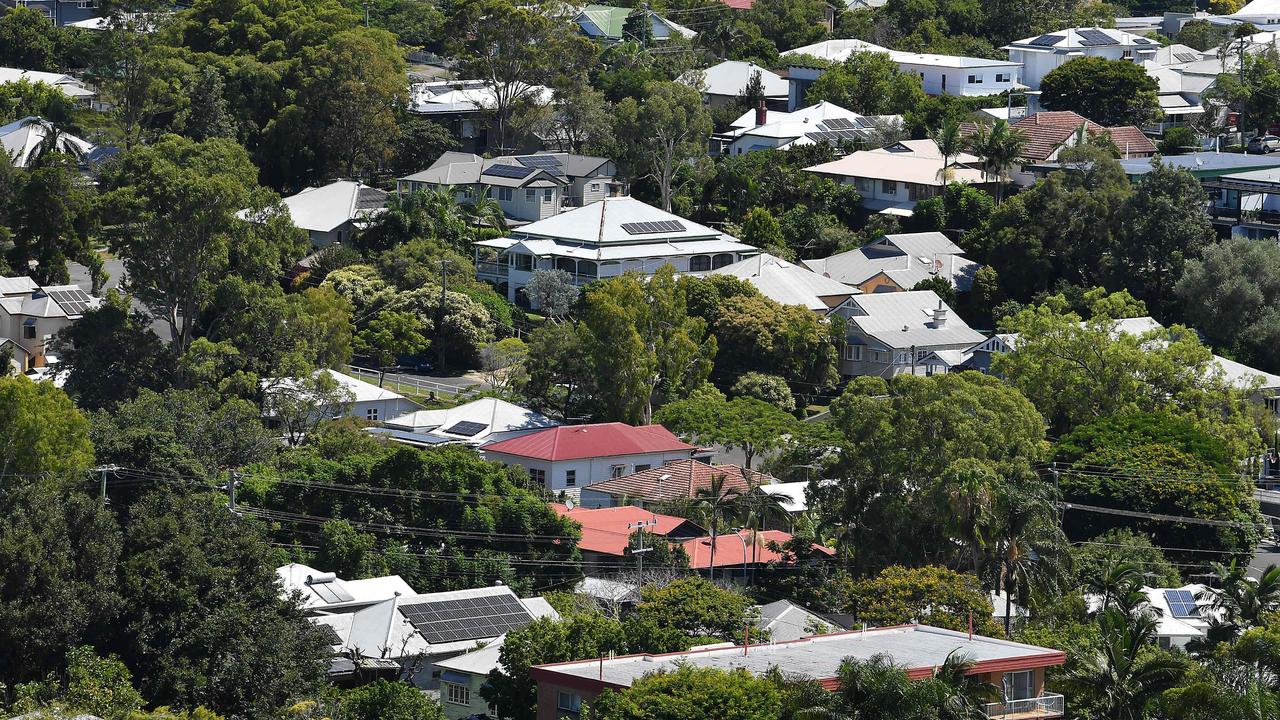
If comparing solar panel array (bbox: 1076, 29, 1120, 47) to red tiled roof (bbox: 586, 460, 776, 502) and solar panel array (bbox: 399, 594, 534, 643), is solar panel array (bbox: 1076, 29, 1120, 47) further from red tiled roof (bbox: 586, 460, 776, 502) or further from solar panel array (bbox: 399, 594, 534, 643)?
solar panel array (bbox: 399, 594, 534, 643)

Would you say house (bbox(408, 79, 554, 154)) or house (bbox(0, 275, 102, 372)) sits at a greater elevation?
house (bbox(0, 275, 102, 372))

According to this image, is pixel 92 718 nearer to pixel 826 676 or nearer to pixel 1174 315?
pixel 826 676

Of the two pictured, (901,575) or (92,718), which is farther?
(901,575)

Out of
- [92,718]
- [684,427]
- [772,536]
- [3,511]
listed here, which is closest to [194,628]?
[92,718]

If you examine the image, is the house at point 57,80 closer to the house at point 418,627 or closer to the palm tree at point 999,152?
the palm tree at point 999,152

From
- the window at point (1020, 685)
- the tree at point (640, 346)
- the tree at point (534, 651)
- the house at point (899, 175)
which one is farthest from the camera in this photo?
the house at point (899, 175)

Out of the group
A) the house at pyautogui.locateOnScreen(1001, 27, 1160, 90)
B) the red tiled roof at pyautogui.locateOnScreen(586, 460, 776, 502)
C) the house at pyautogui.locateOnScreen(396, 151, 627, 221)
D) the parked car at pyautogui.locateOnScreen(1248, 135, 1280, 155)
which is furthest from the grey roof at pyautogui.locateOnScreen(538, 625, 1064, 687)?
the house at pyautogui.locateOnScreen(1001, 27, 1160, 90)

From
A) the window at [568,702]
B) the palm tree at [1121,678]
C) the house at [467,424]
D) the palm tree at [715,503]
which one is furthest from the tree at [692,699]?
the house at [467,424]
